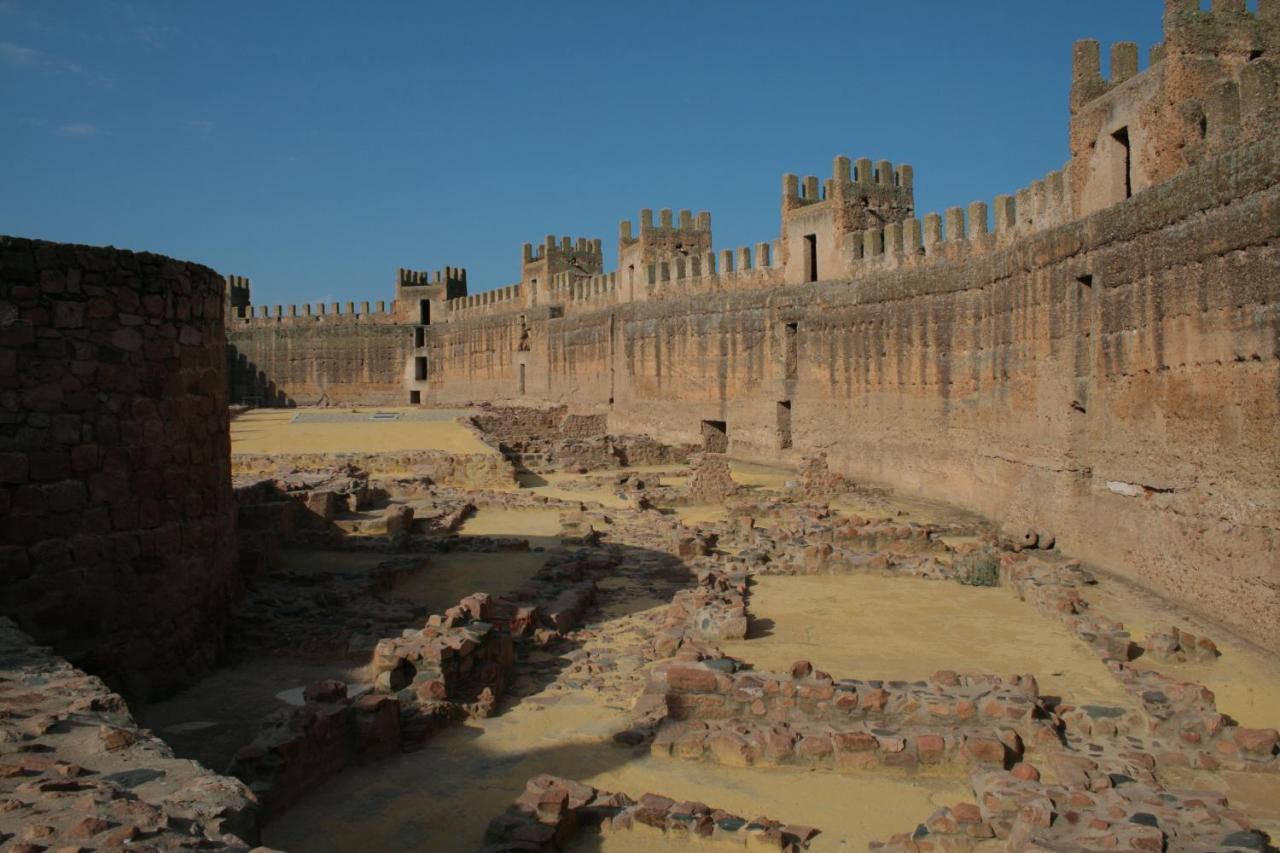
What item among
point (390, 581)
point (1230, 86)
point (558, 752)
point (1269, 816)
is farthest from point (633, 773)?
point (1230, 86)

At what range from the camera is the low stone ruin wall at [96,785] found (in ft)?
10.9

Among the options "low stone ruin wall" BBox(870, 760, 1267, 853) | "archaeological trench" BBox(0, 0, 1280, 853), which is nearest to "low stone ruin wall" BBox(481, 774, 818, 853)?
"archaeological trench" BBox(0, 0, 1280, 853)

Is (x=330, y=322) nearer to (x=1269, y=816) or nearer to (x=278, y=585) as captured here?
(x=278, y=585)

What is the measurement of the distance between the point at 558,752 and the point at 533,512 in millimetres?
10952

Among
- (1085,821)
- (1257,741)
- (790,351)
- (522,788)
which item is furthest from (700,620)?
(790,351)

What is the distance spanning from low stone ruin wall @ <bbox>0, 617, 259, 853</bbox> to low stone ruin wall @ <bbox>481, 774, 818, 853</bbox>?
62.7 inches

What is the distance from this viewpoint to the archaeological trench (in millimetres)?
5355

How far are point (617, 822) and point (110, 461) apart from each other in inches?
166

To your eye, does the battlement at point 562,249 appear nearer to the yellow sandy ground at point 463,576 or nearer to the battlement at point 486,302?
the battlement at point 486,302

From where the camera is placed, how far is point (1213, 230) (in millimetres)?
9242

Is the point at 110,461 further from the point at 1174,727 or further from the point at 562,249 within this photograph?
the point at 562,249

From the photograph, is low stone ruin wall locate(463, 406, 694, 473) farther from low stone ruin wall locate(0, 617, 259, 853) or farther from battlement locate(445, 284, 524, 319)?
low stone ruin wall locate(0, 617, 259, 853)

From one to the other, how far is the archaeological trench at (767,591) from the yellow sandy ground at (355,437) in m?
6.17

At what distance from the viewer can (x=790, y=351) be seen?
2261 centimetres
